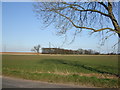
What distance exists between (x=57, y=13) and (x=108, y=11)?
156 inches

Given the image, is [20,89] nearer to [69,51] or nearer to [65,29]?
[65,29]

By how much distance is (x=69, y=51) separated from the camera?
90312mm

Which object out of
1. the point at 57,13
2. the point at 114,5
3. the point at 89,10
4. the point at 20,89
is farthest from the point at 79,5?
the point at 20,89

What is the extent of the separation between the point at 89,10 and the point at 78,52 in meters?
83.7

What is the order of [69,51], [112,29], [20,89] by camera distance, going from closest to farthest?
[20,89] < [112,29] < [69,51]

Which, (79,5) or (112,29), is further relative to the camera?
(79,5)

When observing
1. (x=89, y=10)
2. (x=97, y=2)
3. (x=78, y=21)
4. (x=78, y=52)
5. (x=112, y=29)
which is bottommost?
(x=78, y=52)

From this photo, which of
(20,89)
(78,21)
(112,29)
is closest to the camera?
(20,89)

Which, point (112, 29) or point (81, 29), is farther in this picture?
point (81, 29)

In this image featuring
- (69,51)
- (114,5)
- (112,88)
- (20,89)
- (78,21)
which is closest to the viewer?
(20,89)

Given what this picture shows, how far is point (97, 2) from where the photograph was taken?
12086 millimetres

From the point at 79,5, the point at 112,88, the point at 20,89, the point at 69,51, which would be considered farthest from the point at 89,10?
the point at 69,51

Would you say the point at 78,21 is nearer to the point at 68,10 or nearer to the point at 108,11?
the point at 68,10

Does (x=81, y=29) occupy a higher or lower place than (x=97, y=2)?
lower
